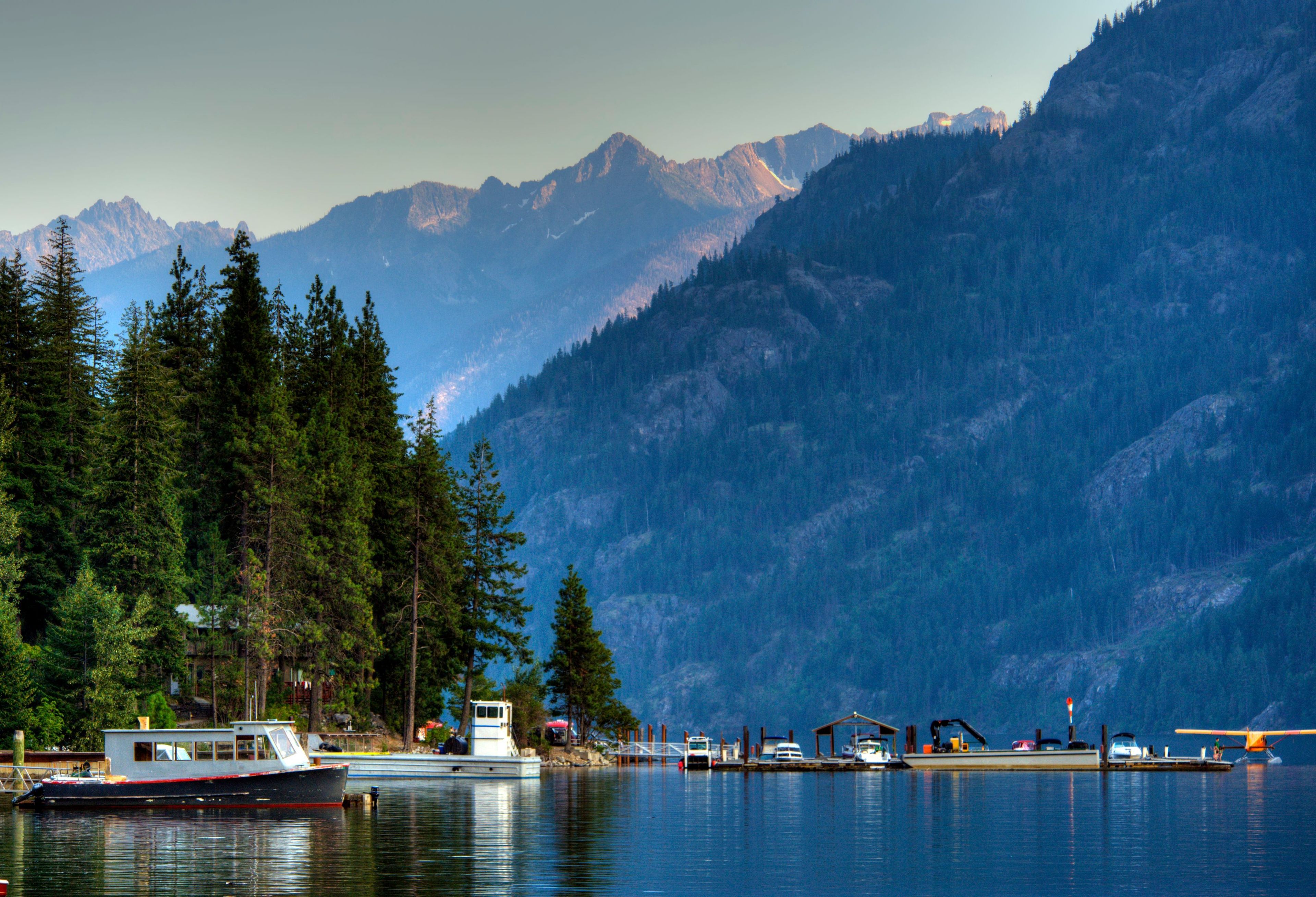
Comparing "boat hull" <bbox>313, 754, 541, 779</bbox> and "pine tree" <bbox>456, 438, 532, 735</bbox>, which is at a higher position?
"pine tree" <bbox>456, 438, 532, 735</bbox>

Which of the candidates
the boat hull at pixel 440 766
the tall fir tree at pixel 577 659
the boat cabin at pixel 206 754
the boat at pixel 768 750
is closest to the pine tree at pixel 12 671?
the boat cabin at pixel 206 754

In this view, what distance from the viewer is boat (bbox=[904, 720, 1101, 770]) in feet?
392

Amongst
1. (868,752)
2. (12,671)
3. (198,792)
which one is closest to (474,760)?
(12,671)

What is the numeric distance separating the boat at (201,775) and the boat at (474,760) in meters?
21.1

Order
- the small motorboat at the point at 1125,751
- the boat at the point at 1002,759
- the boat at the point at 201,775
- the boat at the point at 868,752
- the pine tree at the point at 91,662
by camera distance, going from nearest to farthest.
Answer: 1. the boat at the point at 201,775
2. the pine tree at the point at 91,662
3. the boat at the point at 1002,759
4. the boat at the point at 868,752
5. the small motorboat at the point at 1125,751

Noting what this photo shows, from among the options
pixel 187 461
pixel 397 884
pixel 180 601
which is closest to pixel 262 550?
pixel 180 601

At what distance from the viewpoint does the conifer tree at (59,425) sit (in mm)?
88375

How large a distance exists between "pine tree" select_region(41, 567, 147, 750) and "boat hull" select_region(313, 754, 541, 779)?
15181mm

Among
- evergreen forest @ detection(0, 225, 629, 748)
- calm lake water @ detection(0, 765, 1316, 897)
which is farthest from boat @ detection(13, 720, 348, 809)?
evergreen forest @ detection(0, 225, 629, 748)

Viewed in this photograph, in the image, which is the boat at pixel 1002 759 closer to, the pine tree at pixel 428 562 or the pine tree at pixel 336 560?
the pine tree at pixel 428 562

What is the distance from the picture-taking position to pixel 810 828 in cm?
5812

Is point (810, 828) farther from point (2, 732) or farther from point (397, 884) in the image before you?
point (2, 732)

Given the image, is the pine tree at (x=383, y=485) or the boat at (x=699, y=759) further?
the boat at (x=699, y=759)

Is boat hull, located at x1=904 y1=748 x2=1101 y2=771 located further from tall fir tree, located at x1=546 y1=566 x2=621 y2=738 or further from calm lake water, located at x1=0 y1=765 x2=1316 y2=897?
calm lake water, located at x1=0 y1=765 x2=1316 y2=897
